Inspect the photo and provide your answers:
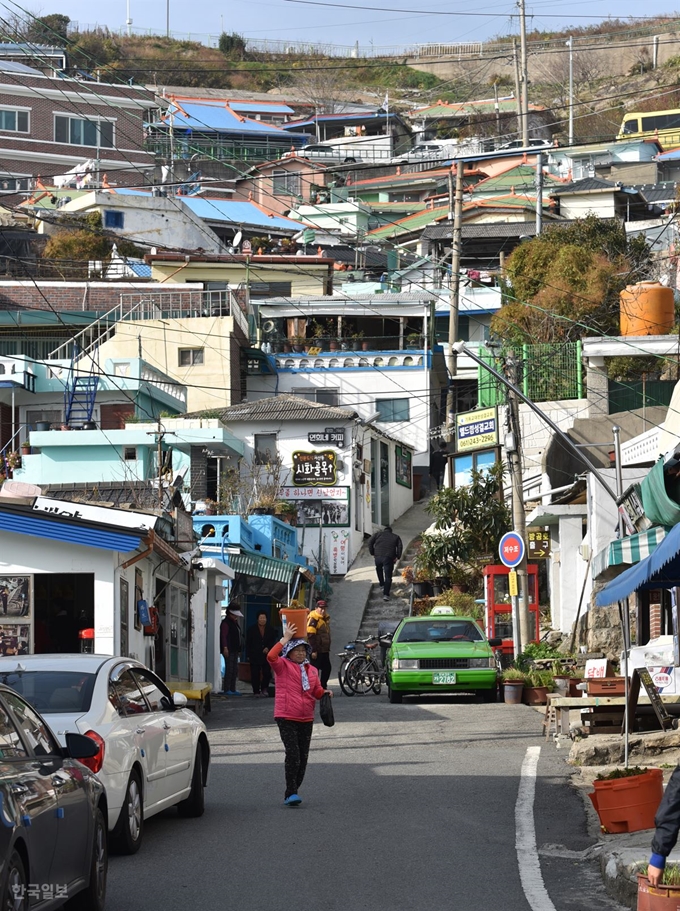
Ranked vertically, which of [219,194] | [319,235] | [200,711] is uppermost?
[219,194]

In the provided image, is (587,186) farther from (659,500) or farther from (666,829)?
(666,829)

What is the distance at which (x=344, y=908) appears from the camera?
28.3 feet

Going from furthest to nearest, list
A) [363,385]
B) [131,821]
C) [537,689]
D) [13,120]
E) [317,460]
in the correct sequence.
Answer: [13,120], [363,385], [317,460], [537,689], [131,821]

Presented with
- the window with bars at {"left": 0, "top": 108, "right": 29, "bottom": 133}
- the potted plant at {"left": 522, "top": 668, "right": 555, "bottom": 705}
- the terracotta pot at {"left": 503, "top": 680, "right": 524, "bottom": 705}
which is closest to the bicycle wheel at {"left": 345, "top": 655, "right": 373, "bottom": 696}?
the terracotta pot at {"left": 503, "top": 680, "right": 524, "bottom": 705}

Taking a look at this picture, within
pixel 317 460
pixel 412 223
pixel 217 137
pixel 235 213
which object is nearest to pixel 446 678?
pixel 317 460

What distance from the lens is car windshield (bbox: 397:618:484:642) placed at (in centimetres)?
2495

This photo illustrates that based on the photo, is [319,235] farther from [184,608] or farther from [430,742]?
[430,742]

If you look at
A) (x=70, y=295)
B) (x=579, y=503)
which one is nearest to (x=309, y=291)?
(x=70, y=295)

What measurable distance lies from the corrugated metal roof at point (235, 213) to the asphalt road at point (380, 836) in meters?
57.7

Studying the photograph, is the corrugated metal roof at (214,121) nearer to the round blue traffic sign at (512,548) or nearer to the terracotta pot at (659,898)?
the round blue traffic sign at (512,548)

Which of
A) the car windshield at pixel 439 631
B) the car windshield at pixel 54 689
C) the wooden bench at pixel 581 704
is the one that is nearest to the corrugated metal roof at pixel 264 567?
the car windshield at pixel 439 631

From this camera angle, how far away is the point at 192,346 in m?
51.5

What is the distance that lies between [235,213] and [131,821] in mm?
68191

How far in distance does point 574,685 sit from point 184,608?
10.9m
